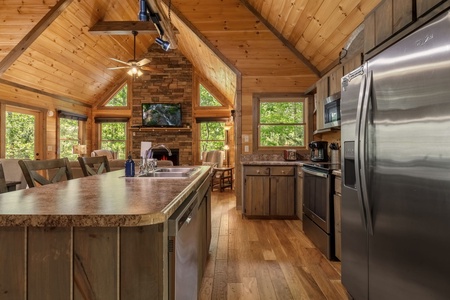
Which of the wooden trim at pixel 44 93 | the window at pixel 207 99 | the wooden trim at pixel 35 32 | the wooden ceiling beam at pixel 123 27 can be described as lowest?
the wooden trim at pixel 44 93

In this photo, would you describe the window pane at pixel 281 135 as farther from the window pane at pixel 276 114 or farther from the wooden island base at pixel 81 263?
the wooden island base at pixel 81 263

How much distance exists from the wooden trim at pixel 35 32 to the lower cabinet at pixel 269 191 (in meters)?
4.24

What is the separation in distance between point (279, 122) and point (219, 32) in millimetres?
1967

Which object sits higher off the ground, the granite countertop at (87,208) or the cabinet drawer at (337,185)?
the granite countertop at (87,208)

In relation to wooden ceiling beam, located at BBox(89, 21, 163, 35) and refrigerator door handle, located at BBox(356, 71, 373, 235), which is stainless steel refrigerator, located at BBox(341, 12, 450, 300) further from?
wooden ceiling beam, located at BBox(89, 21, 163, 35)

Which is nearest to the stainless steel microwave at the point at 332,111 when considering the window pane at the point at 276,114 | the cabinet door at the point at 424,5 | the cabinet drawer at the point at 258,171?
the cabinet drawer at the point at 258,171

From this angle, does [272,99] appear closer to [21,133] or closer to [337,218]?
[337,218]

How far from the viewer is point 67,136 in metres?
8.01

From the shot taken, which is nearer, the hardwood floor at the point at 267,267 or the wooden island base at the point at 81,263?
the wooden island base at the point at 81,263

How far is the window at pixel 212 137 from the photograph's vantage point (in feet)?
29.2

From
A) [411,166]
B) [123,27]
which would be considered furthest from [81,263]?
[123,27]

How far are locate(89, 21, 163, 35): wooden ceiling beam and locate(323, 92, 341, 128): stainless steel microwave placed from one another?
3.76m

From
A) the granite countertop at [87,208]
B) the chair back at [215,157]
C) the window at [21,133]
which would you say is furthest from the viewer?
the chair back at [215,157]

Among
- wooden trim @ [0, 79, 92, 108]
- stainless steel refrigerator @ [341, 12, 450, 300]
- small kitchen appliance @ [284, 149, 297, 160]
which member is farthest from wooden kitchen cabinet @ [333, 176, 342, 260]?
wooden trim @ [0, 79, 92, 108]
